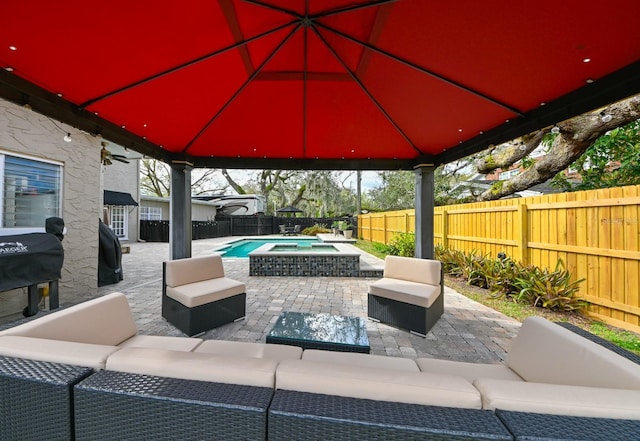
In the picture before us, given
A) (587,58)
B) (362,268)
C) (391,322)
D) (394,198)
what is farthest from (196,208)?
(587,58)

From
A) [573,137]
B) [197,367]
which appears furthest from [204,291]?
[573,137]

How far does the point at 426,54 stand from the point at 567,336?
2.26 meters

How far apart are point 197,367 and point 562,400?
4.51ft

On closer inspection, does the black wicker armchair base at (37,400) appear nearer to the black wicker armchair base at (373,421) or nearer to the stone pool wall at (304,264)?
the black wicker armchair base at (373,421)

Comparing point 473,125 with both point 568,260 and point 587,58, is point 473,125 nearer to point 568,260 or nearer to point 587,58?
point 587,58

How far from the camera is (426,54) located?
226 cm

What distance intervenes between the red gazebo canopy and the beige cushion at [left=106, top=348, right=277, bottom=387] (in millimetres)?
2100

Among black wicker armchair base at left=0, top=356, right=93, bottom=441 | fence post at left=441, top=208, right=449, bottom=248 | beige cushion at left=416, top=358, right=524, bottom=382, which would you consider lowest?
beige cushion at left=416, top=358, right=524, bottom=382

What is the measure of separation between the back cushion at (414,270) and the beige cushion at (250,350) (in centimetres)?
236

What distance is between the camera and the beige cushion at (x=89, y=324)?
1651 mm

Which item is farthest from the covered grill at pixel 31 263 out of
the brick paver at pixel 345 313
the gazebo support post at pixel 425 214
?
the gazebo support post at pixel 425 214

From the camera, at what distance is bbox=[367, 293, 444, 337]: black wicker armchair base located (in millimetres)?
3371

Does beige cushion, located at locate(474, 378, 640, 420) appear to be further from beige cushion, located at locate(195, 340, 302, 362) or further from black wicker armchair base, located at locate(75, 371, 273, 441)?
beige cushion, located at locate(195, 340, 302, 362)

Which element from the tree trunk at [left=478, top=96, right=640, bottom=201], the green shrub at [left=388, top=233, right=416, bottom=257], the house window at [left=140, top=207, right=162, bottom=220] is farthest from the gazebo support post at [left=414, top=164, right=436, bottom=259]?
the house window at [left=140, top=207, right=162, bottom=220]
